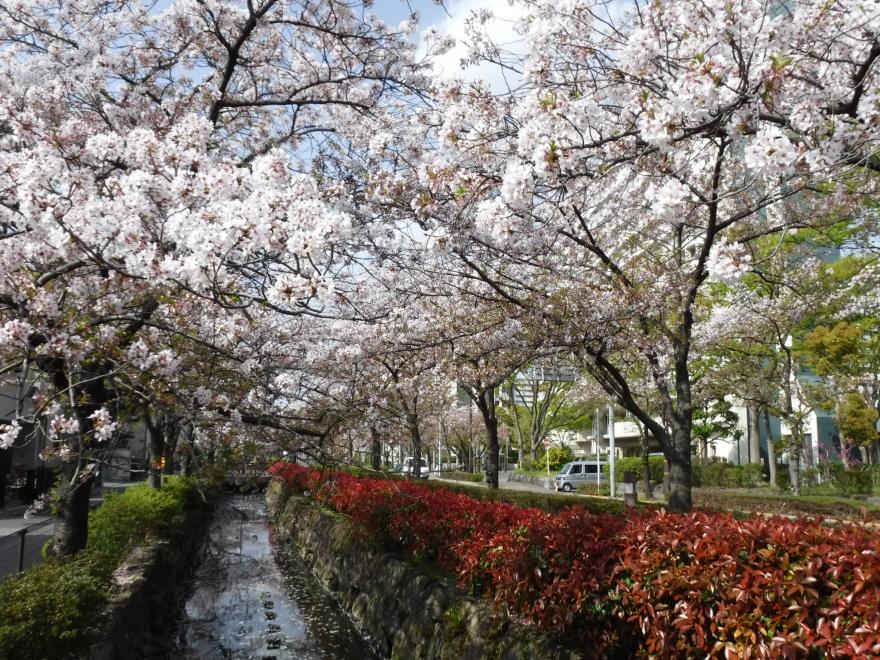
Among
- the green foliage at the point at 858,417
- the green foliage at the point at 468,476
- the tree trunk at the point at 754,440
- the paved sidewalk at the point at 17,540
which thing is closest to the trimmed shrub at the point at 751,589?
the paved sidewalk at the point at 17,540

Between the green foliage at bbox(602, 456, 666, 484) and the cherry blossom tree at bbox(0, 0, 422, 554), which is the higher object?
the cherry blossom tree at bbox(0, 0, 422, 554)

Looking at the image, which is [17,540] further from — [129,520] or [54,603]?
[54,603]

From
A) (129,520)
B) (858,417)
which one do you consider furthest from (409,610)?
(858,417)

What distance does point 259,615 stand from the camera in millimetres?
9297

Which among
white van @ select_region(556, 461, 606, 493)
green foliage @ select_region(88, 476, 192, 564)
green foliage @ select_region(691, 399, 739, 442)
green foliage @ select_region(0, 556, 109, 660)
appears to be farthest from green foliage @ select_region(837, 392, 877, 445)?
green foliage @ select_region(0, 556, 109, 660)

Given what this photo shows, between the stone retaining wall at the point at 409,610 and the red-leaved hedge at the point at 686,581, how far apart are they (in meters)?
0.21

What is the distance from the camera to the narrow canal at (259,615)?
7.65 m

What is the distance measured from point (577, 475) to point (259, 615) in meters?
25.0

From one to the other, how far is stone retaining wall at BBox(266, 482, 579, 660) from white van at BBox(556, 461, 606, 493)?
21078mm

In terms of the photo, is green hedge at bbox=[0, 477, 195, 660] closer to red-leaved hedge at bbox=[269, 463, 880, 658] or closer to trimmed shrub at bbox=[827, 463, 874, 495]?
red-leaved hedge at bbox=[269, 463, 880, 658]

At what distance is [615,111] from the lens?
5492 millimetres

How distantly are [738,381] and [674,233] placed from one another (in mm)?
15017

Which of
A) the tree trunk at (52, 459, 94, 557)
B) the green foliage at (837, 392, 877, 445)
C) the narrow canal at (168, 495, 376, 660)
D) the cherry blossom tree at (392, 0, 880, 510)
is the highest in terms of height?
the cherry blossom tree at (392, 0, 880, 510)

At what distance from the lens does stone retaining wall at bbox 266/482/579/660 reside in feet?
16.0
